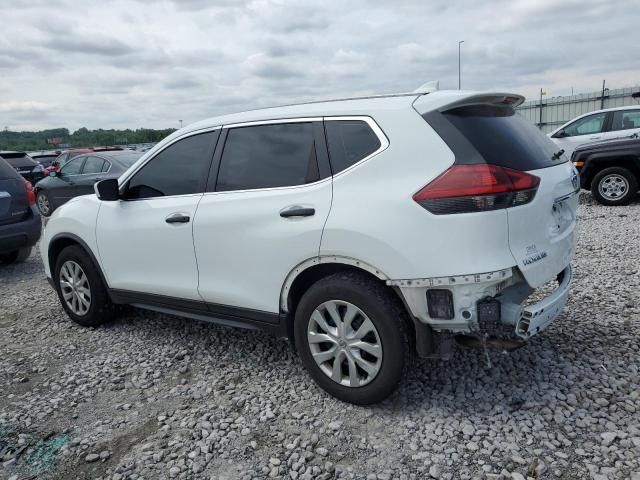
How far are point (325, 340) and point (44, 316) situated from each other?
3595 mm

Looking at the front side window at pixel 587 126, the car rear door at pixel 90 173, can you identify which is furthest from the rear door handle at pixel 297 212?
the front side window at pixel 587 126

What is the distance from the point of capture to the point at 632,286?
187 inches

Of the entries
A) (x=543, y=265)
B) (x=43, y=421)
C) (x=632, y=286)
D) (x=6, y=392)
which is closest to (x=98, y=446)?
(x=43, y=421)

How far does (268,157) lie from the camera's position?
328cm

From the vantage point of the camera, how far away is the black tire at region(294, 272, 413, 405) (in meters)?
2.74

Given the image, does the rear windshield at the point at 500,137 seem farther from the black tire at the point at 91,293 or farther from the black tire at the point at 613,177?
the black tire at the point at 613,177

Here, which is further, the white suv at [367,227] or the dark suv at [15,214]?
the dark suv at [15,214]

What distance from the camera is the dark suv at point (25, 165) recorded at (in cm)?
1296

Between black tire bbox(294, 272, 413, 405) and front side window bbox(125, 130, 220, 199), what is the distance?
1.24 meters

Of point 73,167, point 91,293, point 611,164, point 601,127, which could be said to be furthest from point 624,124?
point 73,167

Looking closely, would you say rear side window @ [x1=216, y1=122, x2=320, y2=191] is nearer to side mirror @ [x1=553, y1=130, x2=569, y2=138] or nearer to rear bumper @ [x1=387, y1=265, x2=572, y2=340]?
rear bumper @ [x1=387, y1=265, x2=572, y2=340]

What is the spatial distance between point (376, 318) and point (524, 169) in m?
1.14

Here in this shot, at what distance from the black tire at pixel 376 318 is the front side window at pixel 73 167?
10060 mm

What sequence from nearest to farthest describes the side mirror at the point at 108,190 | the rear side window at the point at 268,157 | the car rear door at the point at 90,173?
the rear side window at the point at 268,157, the side mirror at the point at 108,190, the car rear door at the point at 90,173
